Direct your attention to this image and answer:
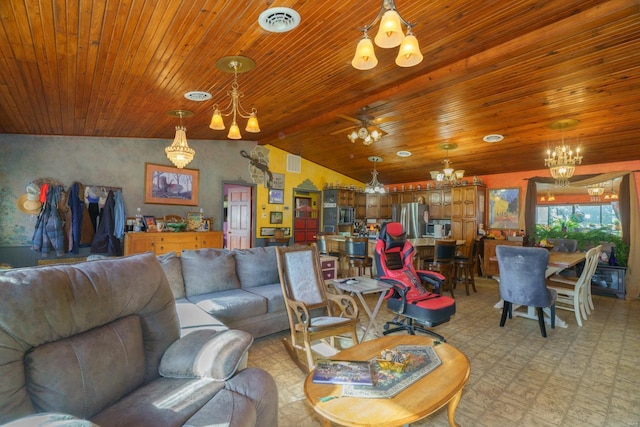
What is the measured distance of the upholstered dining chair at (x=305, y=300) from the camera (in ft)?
9.03

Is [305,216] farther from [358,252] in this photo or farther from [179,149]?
[179,149]

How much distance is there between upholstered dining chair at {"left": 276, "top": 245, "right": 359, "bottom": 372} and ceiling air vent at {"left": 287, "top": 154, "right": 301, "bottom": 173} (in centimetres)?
531

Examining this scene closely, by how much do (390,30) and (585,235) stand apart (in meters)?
6.71

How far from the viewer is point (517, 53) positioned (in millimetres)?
3209

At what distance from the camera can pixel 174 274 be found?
3350 mm

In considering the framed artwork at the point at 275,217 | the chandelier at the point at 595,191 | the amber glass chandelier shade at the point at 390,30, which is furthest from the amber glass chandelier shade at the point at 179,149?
the chandelier at the point at 595,191

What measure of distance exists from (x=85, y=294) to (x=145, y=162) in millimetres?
5253

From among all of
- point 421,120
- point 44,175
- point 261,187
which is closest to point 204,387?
point 421,120

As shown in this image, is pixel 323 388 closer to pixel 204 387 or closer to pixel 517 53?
pixel 204 387

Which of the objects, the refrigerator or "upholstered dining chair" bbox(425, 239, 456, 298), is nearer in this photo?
"upholstered dining chair" bbox(425, 239, 456, 298)

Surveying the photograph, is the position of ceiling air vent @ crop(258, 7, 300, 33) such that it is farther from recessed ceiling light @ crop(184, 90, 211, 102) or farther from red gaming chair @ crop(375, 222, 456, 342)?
red gaming chair @ crop(375, 222, 456, 342)

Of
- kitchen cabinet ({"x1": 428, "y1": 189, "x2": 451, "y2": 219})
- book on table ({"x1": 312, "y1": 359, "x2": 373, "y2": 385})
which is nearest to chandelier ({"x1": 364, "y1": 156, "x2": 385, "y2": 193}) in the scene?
kitchen cabinet ({"x1": 428, "y1": 189, "x2": 451, "y2": 219})

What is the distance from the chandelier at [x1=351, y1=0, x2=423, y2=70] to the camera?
5.62 ft

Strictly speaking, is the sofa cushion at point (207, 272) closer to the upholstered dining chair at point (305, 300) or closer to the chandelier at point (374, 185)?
the upholstered dining chair at point (305, 300)
